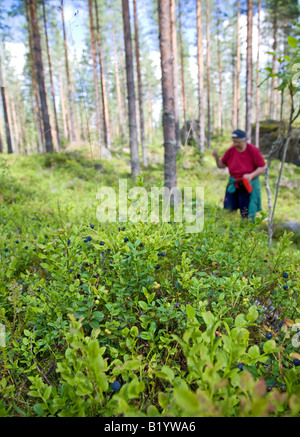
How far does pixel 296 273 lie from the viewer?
81.5 inches

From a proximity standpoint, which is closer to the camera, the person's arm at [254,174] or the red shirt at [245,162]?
the person's arm at [254,174]

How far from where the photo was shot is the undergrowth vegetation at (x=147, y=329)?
3.46ft

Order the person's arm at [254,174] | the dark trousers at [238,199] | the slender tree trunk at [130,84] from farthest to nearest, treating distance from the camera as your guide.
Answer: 1. the slender tree trunk at [130,84]
2. the dark trousers at [238,199]
3. the person's arm at [254,174]

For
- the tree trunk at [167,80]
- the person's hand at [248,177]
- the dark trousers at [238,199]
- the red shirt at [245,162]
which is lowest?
the dark trousers at [238,199]

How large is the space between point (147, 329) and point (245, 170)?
162 inches

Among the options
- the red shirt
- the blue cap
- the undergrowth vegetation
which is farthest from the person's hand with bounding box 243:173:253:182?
the undergrowth vegetation

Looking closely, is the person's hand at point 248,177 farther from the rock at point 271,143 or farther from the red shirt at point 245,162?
the rock at point 271,143

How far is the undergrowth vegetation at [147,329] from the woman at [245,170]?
2.61 meters

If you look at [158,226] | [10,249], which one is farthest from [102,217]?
[10,249]

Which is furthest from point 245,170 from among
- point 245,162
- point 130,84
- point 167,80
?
point 130,84

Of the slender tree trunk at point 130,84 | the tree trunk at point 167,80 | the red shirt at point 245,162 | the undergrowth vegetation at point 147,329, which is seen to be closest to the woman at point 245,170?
the red shirt at point 245,162

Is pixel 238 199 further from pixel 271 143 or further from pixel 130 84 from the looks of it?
pixel 271 143

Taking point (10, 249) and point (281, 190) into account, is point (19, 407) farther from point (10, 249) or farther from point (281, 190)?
point (281, 190)
